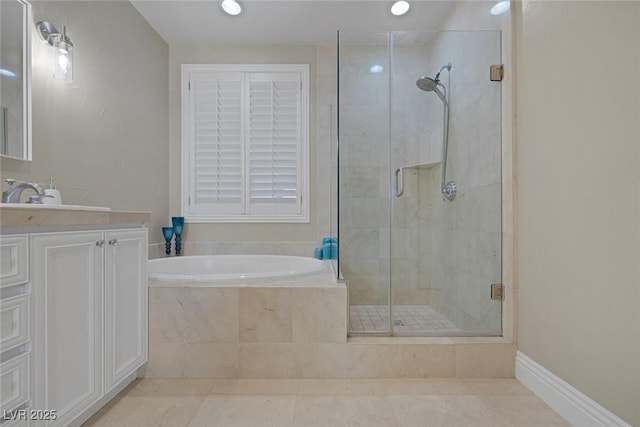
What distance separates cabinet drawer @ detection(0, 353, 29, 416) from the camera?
89 cm

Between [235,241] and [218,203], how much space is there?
0.37 metres

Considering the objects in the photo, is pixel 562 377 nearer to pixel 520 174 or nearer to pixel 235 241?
pixel 520 174

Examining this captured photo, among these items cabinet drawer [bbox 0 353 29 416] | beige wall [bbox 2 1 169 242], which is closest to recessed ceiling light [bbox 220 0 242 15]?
beige wall [bbox 2 1 169 242]

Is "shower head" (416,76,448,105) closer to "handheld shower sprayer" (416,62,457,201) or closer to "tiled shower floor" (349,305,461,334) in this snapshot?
"handheld shower sprayer" (416,62,457,201)

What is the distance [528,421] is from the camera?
1340mm

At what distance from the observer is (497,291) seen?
6.04 feet

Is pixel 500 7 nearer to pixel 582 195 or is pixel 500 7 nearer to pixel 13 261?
pixel 582 195

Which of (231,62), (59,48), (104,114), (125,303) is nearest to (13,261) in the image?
(125,303)

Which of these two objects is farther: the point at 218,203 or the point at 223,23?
the point at 218,203

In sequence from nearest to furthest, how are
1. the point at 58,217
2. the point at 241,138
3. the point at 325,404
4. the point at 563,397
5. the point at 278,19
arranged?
the point at 58,217 → the point at 563,397 → the point at 325,404 → the point at 278,19 → the point at 241,138

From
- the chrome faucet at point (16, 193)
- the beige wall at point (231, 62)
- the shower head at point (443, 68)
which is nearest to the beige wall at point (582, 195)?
the shower head at point (443, 68)

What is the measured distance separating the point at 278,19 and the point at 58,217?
224 cm

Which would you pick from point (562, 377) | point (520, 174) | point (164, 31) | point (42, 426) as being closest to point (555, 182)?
point (520, 174)

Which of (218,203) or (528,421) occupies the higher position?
(218,203)
